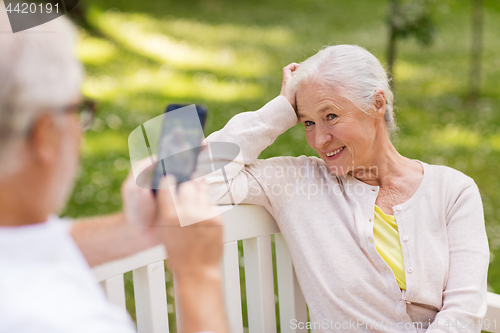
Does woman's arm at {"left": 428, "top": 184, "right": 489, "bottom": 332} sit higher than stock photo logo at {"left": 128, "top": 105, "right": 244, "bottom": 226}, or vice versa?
stock photo logo at {"left": 128, "top": 105, "right": 244, "bottom": 226}

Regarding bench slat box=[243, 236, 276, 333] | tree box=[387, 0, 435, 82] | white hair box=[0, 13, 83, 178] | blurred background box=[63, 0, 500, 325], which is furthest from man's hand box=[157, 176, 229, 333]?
tree box=[387, 0, 435, 82]

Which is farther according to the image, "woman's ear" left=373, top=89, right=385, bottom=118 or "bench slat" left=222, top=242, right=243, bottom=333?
"woman's ear" left=373, top=89, right=385, bottom=118

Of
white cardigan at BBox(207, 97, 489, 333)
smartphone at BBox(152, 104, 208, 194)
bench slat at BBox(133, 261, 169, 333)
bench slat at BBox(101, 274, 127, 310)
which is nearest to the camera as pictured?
smartphone at BBox(152, 104, 208, 194)

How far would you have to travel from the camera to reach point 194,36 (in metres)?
11.9

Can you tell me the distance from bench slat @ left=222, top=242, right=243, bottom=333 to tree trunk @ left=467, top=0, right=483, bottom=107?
292 inches

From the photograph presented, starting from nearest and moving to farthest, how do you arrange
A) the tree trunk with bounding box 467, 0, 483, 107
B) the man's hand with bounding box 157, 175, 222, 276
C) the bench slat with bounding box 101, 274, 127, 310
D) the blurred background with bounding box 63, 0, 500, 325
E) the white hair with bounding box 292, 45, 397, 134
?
1. the man's hand with bounding box 157, 175, 222, 276
2. the bench slat with bounding box 101, 274, 127, 310
3. the white hair with bounding box 292, 45, 397, 134
4. the blurred background with bounding box 63, 0, 500, 325
5. the tree trunk with bounding box 467, 0, 483, 107

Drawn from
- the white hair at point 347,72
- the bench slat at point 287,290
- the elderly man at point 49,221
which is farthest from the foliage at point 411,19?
the elderly man at point 49,221

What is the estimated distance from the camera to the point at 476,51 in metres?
8.38

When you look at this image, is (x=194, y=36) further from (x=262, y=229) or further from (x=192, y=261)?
(x=192, y=261)

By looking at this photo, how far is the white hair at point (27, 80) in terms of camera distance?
903 mm

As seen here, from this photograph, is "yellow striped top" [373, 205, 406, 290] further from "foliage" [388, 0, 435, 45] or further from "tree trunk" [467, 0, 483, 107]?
"tree trunk" [467, 0, 483, 107]

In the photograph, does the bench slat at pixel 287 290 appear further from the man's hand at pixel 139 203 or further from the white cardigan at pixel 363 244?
the man's hand at pixel 139 203

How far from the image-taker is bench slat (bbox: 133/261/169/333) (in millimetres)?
1850

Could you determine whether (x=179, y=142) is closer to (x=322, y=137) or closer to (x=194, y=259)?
(x=194, y=259)
